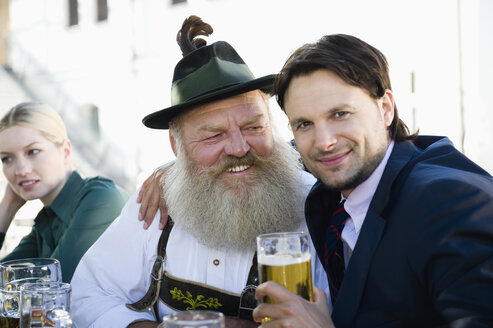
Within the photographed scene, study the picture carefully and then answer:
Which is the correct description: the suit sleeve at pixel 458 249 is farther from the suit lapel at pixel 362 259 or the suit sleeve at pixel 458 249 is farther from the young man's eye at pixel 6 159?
the young man's eye at pixel 6 159

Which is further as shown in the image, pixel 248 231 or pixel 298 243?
pixel 248 231

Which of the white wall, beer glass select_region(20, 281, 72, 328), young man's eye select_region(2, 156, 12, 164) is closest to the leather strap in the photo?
beer glass select_region(20, 281, 72, 328)

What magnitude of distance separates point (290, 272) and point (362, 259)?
265 millimetres

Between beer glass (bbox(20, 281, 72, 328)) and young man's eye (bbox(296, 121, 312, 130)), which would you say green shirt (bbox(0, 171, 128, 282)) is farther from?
young man's eye (bbox(296, 121, 312, 130))

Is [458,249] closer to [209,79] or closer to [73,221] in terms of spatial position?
[209,79]

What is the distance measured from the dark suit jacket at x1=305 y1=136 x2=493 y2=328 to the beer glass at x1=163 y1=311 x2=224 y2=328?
65 centimetres

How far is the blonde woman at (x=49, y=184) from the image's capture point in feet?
10.8

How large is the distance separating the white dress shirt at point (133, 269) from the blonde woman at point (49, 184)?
71cm

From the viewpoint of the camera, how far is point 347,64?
1.80 m

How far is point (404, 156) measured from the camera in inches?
69.9

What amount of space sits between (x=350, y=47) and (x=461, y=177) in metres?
0.67

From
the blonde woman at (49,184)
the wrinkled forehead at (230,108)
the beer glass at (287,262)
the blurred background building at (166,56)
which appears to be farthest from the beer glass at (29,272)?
the blurred background building at (166,56)

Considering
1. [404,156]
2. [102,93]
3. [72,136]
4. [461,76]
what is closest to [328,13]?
[461,76]

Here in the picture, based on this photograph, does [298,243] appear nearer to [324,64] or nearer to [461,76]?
[324,64]
